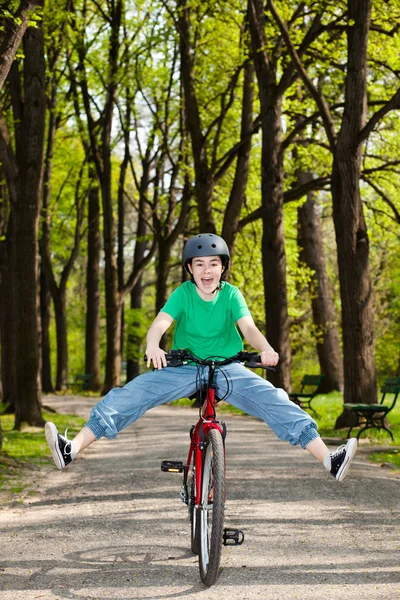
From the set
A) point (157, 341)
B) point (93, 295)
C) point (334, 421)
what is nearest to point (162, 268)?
point (93, 295)

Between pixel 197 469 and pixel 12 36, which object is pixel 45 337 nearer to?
pixel 12 36

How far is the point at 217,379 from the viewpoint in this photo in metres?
5.79

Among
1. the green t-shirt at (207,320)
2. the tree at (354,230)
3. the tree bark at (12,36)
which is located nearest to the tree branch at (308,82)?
the tree at (354,230)

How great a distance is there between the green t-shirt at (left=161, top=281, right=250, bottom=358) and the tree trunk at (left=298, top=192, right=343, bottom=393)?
2376 cm

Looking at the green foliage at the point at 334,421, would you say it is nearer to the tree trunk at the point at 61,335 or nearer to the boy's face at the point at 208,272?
the boy's face at the point at 208,272

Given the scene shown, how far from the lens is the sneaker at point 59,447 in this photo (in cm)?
564

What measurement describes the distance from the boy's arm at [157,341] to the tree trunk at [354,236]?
9.91m

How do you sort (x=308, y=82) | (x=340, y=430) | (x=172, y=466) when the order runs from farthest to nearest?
1. (x=308, y=82)
2. (x=340, y=430)
3. (x=172, y=466)

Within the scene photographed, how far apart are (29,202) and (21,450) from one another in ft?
15.8

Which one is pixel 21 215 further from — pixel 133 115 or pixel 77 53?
pixel 133 115

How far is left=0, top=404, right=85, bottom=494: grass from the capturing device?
1042cm

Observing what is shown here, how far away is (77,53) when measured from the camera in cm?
2723

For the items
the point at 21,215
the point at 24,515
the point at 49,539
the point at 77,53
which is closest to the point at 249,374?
the point at 49,539

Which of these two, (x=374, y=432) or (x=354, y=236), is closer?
(x=374, y=432)
